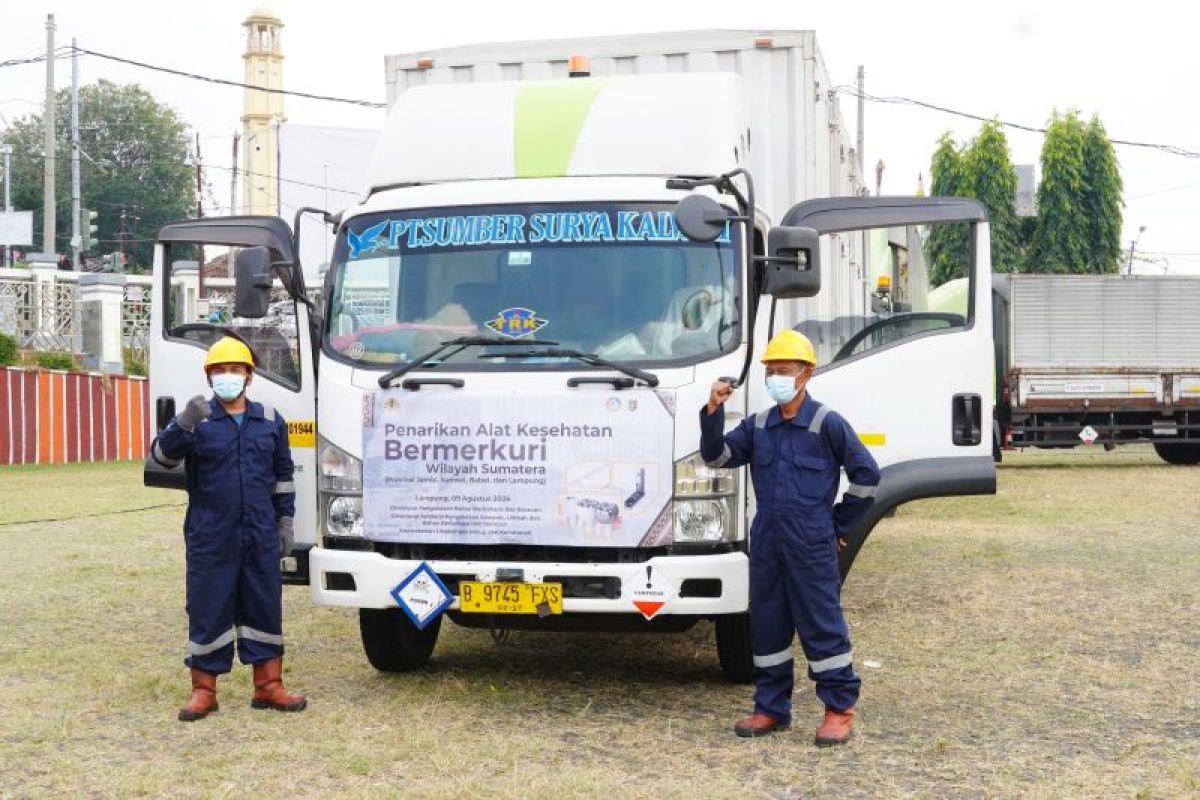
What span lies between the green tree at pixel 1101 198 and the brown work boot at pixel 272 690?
123 feet

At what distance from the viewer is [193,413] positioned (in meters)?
6.46

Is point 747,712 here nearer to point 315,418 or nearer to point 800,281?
point 800,281

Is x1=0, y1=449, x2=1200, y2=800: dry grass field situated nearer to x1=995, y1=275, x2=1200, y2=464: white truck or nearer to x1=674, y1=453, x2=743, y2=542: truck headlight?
x1=674, y1=453, x2=743, y2=542: truck headlight

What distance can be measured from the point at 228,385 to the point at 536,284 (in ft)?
4.54

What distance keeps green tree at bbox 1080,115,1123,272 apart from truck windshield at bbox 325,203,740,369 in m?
36.6

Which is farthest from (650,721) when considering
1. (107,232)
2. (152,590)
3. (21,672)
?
(107,232)

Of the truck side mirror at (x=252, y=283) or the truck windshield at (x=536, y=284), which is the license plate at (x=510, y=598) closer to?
the truck windshield at (x=536, y=284)

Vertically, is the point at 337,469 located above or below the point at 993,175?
below

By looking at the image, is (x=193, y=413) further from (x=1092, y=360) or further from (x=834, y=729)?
(x=1092, y=360)

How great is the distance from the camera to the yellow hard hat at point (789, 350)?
630cm

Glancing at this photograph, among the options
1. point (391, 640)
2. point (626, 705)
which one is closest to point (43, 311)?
point (391, 640)

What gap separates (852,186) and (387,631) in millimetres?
7193

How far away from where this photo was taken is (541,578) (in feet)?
21.6

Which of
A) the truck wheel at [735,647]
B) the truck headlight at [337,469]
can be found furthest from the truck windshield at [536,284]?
the truck wheel at [735,647]
